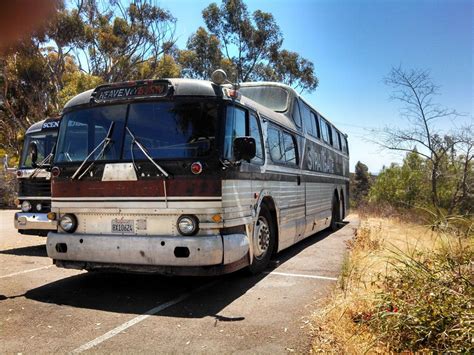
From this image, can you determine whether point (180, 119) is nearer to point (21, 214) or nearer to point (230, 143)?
point (230, 143)

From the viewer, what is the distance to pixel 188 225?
18.2 feet

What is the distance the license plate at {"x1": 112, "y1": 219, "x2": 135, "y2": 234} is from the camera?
5.80 metres

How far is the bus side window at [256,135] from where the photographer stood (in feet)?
22.6

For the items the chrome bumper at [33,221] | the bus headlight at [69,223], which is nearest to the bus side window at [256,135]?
the bus headlight at [69,223]

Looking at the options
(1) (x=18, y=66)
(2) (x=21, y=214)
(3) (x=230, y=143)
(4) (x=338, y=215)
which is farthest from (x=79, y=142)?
(1) (x=18, y=66)

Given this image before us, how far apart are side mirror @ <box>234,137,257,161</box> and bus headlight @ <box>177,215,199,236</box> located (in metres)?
1.01

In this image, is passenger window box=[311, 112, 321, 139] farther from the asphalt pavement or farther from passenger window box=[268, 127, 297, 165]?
the asphalt pavement

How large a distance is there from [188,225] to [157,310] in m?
1.04

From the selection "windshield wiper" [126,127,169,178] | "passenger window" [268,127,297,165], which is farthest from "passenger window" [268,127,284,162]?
"windshield wiper" [126,127,169,178]

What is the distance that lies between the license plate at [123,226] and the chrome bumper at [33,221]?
12.2ft

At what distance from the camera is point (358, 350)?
12.6 ft

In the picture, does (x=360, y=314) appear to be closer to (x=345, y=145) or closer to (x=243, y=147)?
(x=243, y=147)

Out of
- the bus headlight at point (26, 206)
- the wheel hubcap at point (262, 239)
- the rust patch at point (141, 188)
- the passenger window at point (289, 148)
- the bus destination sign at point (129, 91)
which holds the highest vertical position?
the bus destination sign at point (129, 91)

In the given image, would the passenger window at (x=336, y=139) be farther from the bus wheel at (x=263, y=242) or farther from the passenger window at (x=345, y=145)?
the bus wheel at (x=263, y=242)
